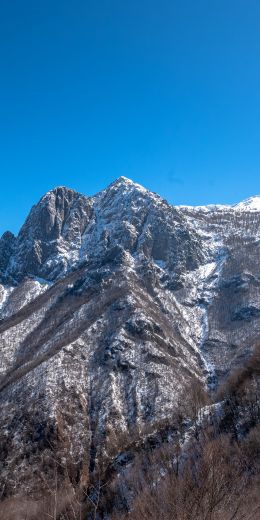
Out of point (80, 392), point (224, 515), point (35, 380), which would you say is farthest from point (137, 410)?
point (224, 515)

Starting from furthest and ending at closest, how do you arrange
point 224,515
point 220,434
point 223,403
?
point 223,403 < point 220,434 < point 224,515

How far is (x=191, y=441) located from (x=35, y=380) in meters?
104

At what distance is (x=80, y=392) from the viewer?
15412 cm

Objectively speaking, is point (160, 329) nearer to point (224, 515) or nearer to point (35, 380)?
point (35, 380)

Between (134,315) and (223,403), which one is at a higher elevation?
(134,315)

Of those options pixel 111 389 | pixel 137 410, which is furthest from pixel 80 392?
pixel 137 410

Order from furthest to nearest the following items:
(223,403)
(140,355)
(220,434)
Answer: (140,355), (223,403), (220,434)

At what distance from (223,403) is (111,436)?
69276 millimetres

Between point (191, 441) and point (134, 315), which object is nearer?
point (191, 441)

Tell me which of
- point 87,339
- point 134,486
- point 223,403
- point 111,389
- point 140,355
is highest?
point 87,339

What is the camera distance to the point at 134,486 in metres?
57.7

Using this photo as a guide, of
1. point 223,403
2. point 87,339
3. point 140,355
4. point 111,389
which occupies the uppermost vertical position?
point 87,339

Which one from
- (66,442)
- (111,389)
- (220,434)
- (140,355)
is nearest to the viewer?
(220,434)

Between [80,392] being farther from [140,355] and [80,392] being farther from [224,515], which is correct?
[224,515]
